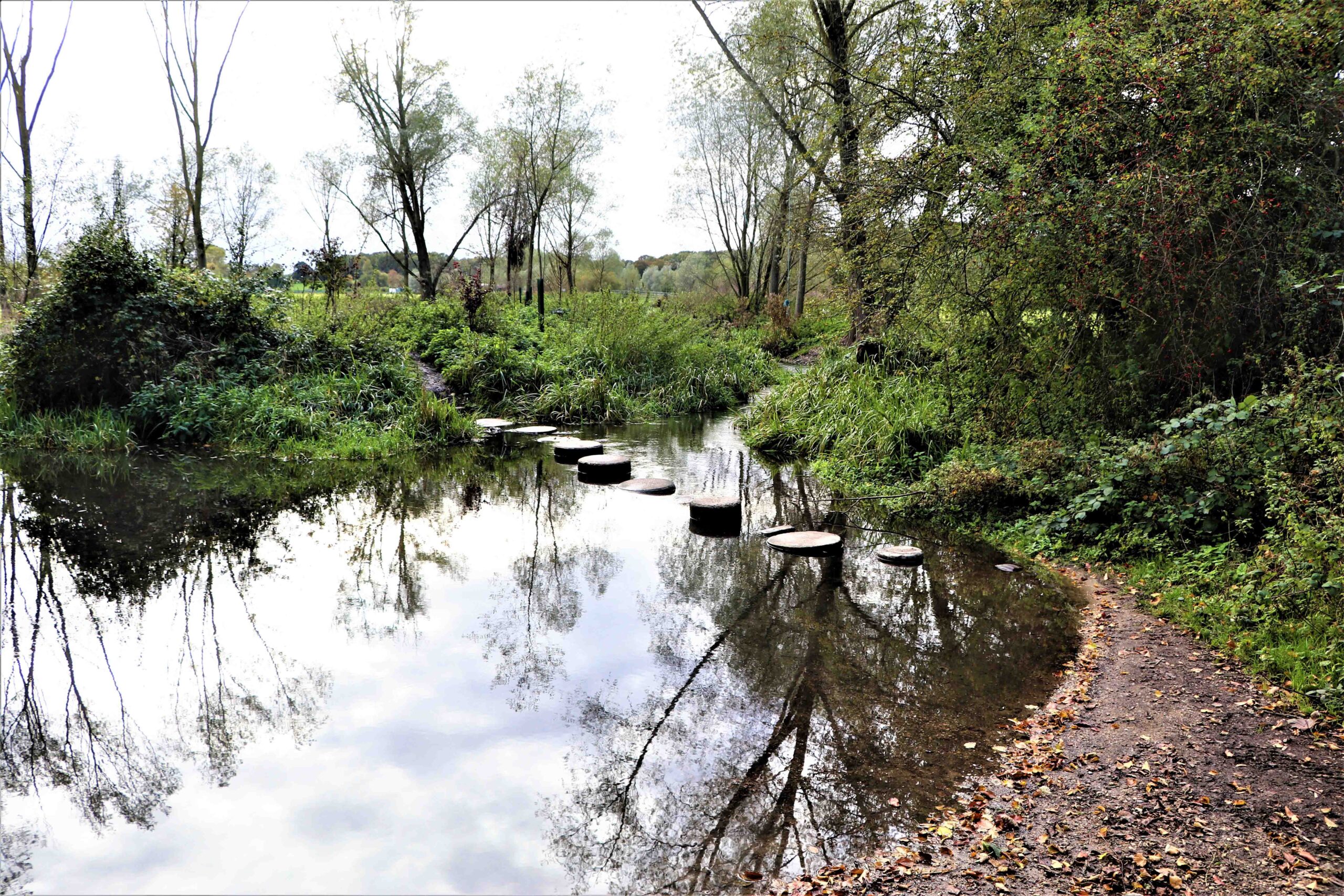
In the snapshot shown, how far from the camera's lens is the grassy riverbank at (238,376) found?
34.7ft

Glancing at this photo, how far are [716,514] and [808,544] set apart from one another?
3.48ft

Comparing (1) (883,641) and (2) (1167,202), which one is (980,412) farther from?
(1) (883,641)

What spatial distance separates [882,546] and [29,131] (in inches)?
880

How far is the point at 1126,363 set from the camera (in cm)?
626

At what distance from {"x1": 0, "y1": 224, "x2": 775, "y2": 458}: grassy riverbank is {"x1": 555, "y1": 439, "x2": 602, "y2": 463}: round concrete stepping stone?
1.84 m

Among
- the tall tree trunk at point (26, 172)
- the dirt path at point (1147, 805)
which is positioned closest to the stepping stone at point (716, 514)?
the dirt path at point (1147, 805)

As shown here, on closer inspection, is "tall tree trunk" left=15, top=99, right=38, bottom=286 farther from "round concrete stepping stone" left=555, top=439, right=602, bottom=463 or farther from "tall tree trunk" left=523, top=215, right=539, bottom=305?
"round concrete stepping stone" left=555, top=439, right=602, bottom=463

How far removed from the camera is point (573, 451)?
34.7 ft

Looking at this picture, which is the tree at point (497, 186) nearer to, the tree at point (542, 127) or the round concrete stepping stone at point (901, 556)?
the tree at point (542, 127)

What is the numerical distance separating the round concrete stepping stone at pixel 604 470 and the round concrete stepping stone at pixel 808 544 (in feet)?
10.5

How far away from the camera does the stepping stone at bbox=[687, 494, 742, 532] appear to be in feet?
23.4

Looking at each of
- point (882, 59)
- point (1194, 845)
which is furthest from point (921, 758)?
point (882, 59)

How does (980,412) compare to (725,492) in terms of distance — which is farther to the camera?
(725,492)

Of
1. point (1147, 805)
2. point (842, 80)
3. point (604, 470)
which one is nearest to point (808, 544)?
point (1147, 805)
